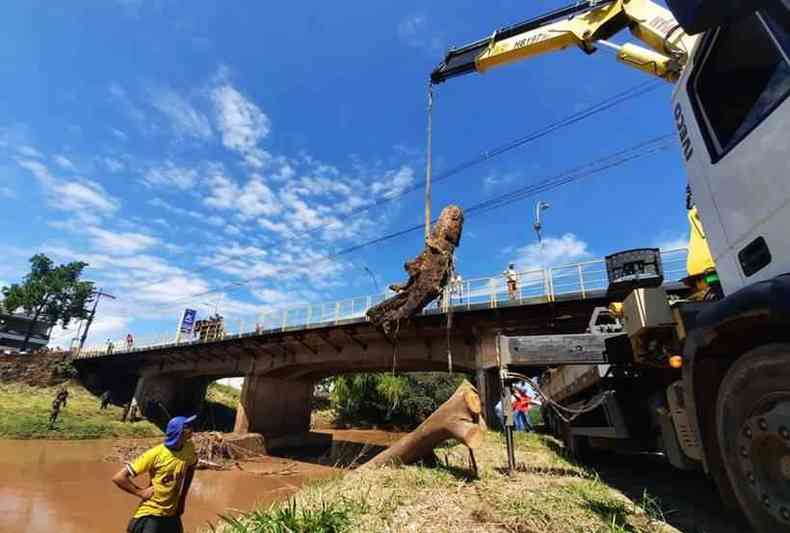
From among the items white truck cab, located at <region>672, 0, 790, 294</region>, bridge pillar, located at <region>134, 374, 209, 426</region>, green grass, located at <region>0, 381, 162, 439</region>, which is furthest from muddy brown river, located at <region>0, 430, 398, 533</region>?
bridge pillar, located at <region>134, 374, 209, 426</region>

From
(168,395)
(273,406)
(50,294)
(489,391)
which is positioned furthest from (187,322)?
(50,294)

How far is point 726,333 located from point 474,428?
11.6 feet

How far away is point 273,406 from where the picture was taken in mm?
27203

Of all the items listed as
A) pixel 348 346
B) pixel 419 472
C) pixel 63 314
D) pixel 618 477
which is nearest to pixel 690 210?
pixel 618 477

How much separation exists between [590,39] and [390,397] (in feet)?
89.2

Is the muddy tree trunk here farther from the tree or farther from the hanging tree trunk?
the tree

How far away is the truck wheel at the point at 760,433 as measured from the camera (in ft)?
5.76

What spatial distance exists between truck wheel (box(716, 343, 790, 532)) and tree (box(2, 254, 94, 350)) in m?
77.3

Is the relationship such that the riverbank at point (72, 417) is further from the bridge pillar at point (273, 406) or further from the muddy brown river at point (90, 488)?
the bridge pillar at point (273, 406)

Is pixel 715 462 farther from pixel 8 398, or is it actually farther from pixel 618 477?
pixel 8 398

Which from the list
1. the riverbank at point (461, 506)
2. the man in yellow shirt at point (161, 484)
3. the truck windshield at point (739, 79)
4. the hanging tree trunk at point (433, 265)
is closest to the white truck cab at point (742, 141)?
the truck windshield at point (739, 79)

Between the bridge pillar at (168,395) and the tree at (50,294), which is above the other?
the tree at (50,294)

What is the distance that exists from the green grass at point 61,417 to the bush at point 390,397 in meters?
13.7

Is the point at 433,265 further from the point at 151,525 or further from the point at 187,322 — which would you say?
the point at 187,322
